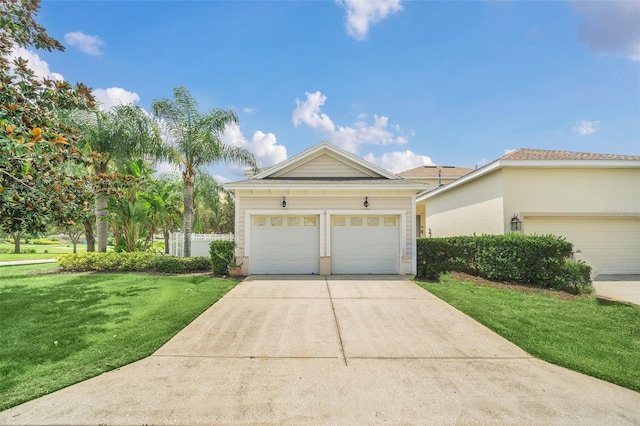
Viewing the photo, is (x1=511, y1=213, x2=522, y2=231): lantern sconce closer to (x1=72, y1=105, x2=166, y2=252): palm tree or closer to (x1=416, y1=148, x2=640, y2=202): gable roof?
(x1=416, y1=148, x2=640, y2=202): gable roof

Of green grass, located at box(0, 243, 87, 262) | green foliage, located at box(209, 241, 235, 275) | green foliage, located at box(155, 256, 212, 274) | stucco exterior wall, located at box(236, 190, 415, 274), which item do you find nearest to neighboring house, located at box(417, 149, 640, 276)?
stucco exterior wall, located at box(236, 190, 415, 274)

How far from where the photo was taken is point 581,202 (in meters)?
10.4

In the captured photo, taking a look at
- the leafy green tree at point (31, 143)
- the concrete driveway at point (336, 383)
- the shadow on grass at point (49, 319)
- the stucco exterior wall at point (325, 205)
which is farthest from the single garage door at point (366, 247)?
the leafy green tree at point (31, 143)

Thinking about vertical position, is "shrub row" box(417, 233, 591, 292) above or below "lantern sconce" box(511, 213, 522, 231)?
below

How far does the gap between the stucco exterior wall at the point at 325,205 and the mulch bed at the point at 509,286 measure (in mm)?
1694

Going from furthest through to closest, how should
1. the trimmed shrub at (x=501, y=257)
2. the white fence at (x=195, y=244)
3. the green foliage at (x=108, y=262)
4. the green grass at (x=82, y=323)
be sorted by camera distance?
the white fence at (x=195, y=244), the green foliage at (x=108, y=262), the trimmed shrub at (x=501, y=257), the green grass at (x=82, y=323)

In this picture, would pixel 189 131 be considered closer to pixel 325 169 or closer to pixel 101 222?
pixel 101 222

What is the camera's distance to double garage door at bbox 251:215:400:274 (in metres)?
10.1

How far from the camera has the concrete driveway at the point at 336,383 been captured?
2760 millimetres

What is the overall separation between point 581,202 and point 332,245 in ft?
30.1

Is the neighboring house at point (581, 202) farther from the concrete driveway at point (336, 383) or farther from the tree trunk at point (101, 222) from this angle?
the tree trunk at point (101, 222)

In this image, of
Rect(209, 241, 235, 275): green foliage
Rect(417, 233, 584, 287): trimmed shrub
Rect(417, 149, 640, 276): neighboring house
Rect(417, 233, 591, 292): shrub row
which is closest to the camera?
Rect(417, 233, 591, 292): shrub row

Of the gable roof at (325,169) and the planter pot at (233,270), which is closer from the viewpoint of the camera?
the planter pot at (233,270)

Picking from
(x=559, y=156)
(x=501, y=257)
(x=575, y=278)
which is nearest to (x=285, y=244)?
(x=501, y=257)
